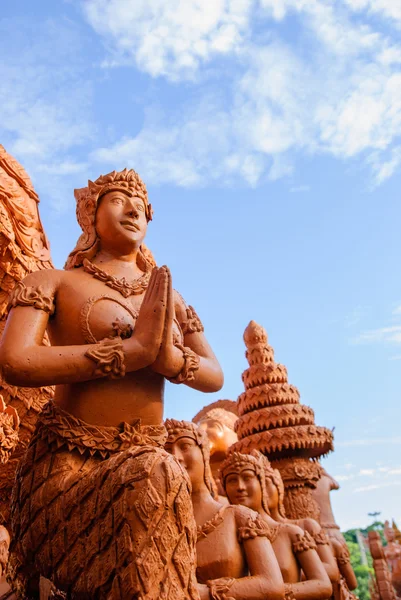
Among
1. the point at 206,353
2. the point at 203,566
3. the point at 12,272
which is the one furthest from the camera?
the point at 12,272

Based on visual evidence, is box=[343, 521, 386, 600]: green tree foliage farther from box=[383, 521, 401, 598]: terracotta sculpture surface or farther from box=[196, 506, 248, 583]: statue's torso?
box=[196, 506, 248, 583]: statue's torso

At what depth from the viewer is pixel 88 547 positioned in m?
1.87

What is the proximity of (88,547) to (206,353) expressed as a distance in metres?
1.14

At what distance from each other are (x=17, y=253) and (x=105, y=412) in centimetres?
387

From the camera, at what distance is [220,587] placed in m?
2.96

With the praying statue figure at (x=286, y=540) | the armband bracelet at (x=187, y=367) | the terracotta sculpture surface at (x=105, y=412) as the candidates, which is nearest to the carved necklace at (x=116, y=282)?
the terracotta sculpture surface at (x=105, y=412)

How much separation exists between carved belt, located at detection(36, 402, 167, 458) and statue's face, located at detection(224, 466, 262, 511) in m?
2.30

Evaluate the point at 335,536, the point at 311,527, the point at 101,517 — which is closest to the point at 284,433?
the point at 335,536

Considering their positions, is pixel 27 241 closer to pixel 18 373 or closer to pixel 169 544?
pixel 18 373

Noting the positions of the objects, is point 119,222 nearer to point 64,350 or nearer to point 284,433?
point 64,350

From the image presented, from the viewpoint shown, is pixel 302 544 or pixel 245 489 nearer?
pixel 302 544

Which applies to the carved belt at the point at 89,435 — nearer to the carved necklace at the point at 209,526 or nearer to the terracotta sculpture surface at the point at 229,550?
the terracotta sculpture surface at the point at 229,550

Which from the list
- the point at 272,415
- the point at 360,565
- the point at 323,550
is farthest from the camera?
the point at 360,565

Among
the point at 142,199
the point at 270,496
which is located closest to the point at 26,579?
the point at 142,199
